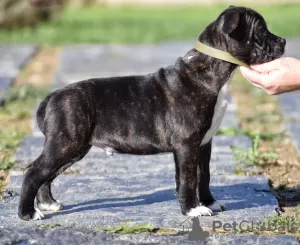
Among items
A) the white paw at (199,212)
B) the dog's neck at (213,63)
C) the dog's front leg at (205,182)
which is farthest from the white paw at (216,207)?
the dog's neck at (213,63)

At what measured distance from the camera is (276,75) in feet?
16.3

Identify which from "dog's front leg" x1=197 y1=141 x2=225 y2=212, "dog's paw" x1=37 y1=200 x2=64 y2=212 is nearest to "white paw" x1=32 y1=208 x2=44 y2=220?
"dog's paw" x1=37 y1=200 x2=64 y2=212

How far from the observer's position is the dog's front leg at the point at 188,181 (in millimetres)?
4668

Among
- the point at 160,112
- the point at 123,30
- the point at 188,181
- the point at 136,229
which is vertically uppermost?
the point at 160,112

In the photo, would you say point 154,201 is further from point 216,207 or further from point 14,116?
point 14,116

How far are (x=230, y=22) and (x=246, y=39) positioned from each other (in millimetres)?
158

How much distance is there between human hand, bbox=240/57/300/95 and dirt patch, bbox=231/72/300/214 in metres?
0.70

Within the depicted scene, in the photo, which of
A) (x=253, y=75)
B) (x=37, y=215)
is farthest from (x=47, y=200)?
(x=253, y=75)

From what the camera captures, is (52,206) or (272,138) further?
(272,138)

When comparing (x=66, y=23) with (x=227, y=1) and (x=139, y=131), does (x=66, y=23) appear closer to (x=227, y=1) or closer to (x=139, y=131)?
(x=227, y=1)

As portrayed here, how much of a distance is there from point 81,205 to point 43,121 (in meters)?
0.57

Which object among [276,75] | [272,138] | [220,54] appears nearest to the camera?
[220,54]

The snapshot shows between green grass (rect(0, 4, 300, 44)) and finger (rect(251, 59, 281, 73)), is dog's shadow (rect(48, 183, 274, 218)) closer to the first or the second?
finger (rect(251, 59, 281, 73))

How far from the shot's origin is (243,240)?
4188 millimetres
